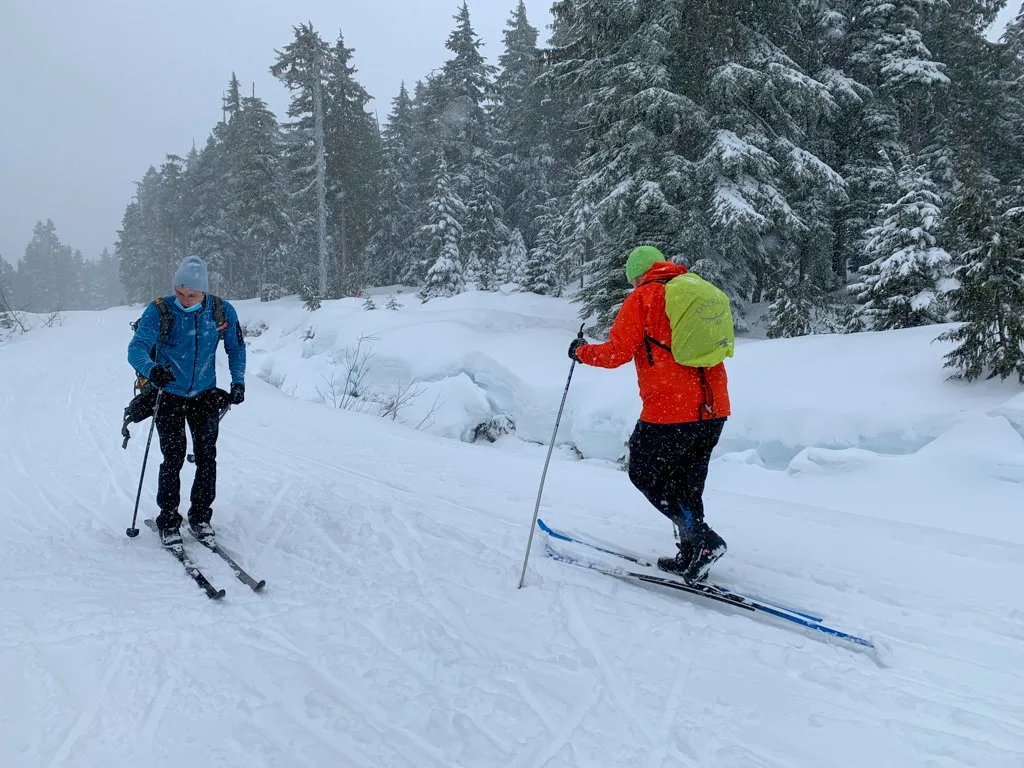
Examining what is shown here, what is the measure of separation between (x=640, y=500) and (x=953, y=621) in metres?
2.58

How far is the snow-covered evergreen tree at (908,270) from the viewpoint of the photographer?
9.73 m

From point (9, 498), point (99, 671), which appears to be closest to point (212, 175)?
point (9, 498)

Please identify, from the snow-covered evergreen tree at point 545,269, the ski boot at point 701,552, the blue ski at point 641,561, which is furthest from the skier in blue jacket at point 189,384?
the snow-covered evergreen tree at point 545,269

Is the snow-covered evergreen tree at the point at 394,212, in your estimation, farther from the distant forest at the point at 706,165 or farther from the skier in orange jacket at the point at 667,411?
the skier in orange jacket at the point at 667,411

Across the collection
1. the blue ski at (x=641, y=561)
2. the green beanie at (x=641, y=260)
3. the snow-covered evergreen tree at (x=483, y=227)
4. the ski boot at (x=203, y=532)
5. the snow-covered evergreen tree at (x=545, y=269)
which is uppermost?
the snow-covered evergreen tree at (x=483, y=227)

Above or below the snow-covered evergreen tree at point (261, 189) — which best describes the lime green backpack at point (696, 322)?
below

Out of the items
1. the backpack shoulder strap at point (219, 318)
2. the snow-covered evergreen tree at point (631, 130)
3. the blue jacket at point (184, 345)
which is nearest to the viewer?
the blue jacket at point (184, 345)

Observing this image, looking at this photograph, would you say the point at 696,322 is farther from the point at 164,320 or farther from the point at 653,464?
the point at 164,320

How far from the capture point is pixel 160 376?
3.83 meters

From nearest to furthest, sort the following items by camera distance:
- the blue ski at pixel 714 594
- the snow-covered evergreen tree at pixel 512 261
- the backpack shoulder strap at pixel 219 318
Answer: the blue ski at pixel 714 594 → the backpack shoulder strap at pixel 219 318 → the snow-covered evergreen tree at pixel 512 261

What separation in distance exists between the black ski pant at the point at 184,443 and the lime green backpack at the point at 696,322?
11.1ft

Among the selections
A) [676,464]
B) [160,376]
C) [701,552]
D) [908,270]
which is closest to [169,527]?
[160,376]

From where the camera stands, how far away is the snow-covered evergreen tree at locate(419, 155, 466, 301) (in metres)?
28.0

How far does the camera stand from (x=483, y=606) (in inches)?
136
